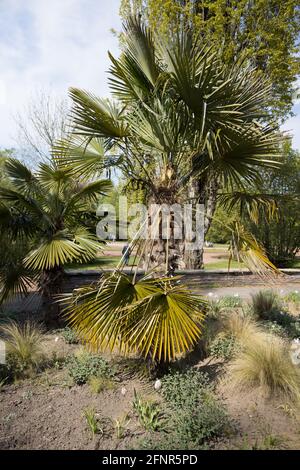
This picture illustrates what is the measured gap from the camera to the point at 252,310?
21.0 feet

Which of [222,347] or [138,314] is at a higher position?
[138,314]

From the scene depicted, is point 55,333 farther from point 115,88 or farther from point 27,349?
point 115,88

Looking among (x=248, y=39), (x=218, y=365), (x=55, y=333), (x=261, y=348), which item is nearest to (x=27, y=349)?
(x=55, y=333)

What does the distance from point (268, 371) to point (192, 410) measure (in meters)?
0.98

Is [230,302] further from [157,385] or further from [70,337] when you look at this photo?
[157,385]

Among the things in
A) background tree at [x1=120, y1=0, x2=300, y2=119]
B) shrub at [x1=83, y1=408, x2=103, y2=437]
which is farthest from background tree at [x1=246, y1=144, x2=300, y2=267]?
shrub at [x1=83, y1=408, x2=103, y2=437]

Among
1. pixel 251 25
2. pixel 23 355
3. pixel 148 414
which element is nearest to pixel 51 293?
pixel 23 355

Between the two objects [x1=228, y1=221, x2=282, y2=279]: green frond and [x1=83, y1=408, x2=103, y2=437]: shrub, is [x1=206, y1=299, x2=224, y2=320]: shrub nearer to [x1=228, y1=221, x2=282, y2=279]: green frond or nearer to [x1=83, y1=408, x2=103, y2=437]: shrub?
[x1=228, y1=221, x2=282, y2=279]: green frond

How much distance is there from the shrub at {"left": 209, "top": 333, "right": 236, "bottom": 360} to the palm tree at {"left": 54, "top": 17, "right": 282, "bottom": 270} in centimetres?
137

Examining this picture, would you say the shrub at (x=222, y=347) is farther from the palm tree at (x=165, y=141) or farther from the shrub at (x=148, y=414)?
the shrub at (x=148, y=414)

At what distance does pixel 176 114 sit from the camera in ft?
13.4

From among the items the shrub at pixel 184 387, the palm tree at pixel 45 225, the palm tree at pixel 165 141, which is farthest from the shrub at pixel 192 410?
the palm tree at pixel 45 225

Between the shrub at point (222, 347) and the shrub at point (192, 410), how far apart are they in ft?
1.94

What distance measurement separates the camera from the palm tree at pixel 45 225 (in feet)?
17.1
